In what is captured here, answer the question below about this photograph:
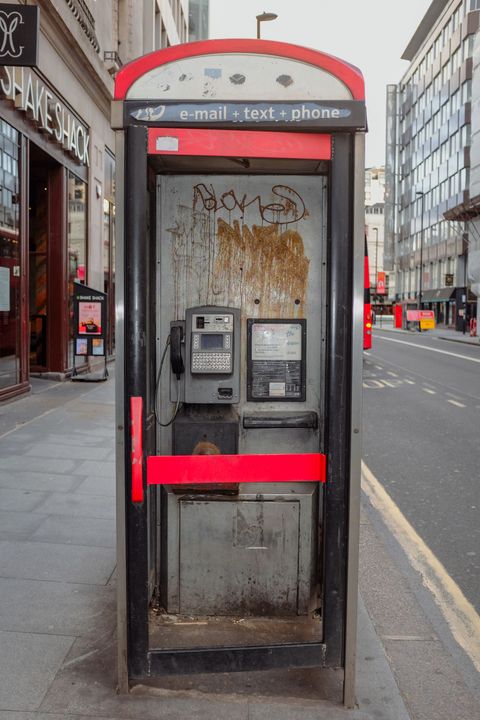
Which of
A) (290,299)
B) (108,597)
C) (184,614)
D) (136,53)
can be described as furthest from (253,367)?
(136,53)

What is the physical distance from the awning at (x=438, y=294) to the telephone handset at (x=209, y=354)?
177 ft

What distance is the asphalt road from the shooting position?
5703mm

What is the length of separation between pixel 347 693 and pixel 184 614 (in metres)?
1.10

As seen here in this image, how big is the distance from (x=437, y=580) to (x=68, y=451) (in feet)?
16.2

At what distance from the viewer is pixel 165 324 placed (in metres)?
4.08

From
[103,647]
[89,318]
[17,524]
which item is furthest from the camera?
[89,318]

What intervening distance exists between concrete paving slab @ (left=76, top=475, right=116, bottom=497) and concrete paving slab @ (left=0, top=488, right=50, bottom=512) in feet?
1.30

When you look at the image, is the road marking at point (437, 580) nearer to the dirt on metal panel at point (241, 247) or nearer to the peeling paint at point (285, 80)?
the dirt on metal panel at point (241, 247)

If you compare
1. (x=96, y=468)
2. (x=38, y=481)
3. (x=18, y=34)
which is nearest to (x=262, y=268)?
(x=38, y=481)

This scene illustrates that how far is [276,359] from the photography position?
4.01 m

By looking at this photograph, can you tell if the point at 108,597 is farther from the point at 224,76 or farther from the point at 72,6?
the point at 72,6

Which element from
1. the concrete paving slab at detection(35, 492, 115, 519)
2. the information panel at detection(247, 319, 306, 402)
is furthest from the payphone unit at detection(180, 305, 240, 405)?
the concrete paving slab at detection(35, 492, 115, 519)

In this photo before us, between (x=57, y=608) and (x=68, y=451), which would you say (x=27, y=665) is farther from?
(x=68, y=451)

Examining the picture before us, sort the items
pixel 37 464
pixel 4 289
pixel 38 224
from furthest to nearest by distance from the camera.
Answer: pixel 38 224, pixel 4 289, pixel 37 464
